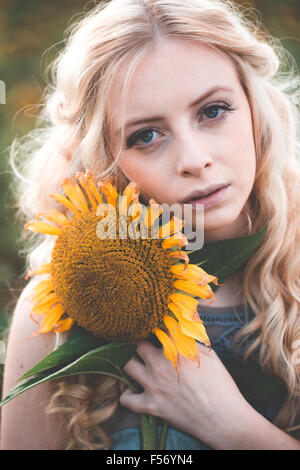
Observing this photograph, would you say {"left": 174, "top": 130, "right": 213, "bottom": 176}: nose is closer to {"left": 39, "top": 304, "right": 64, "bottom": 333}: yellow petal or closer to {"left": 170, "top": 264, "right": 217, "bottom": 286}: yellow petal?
{"left": 170, "top": 264, "right": 217, "bottom": 286}: yellow petal

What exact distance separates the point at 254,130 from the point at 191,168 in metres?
A: 0.27

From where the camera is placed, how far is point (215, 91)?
874 mm

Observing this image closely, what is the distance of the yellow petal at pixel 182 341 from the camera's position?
734 millimetres

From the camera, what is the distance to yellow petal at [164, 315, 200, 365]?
2.41 feet

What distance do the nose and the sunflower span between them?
113 mm

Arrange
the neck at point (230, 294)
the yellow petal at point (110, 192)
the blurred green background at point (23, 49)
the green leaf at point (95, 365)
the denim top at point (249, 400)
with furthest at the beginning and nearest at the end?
the blurred green background at point (23, 49) < the neck at point (230, 294) < the denim top at point (249, 400) < the yellow petal at point (110, 192) < the green leaf at point (95, 365)

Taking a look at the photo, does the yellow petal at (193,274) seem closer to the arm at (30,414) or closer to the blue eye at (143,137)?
the blue eye at (143,137)

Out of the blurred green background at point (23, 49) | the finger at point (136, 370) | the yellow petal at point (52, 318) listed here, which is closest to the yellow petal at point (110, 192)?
the yellow petal at point (52, 318)

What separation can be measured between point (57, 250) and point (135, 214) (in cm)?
16

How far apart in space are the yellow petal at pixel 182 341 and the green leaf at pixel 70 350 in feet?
0.49
